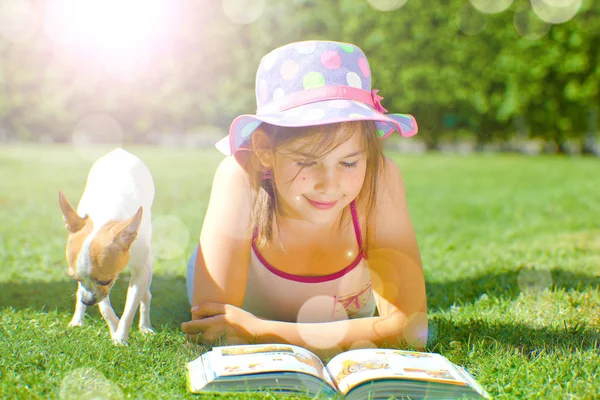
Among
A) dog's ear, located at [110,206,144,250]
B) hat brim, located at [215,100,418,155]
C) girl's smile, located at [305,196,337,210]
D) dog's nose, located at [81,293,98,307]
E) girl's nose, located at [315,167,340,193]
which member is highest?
hat brim, located at [215,100,418,155]

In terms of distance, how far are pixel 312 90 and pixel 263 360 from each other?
1.16m

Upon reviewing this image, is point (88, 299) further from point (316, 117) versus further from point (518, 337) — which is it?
point (518, 337)

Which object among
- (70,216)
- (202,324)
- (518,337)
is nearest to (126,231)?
(70,216)

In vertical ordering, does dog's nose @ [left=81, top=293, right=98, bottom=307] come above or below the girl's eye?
below

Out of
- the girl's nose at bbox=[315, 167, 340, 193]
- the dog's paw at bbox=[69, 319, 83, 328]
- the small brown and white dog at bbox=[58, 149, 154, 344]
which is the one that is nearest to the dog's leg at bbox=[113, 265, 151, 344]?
the small brown and white dog at bbox=[58, 149, 154, 344]

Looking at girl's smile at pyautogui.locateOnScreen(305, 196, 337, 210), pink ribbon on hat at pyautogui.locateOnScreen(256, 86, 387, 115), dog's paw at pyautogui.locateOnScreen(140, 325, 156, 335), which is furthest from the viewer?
dog's paw at pyautogui.locateOnScreen(140, 325, 156, 335)

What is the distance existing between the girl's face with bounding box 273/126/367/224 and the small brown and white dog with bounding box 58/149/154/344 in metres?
0.67

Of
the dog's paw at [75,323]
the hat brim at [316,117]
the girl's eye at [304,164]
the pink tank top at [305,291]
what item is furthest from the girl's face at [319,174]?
the dog's paw at [75,323]

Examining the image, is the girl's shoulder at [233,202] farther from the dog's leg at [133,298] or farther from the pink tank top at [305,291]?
the dog's leg at [133,298]

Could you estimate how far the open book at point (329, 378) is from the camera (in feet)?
7.52

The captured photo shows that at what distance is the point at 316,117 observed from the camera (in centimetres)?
245

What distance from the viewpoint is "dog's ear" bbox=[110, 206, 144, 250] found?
266 cm

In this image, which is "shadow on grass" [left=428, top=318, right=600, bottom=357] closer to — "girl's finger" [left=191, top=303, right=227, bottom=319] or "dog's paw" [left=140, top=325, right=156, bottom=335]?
"girl's finger" [left=191, top=303, right=227, bottom=319]

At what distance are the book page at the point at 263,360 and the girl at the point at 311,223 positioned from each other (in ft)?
0.79
